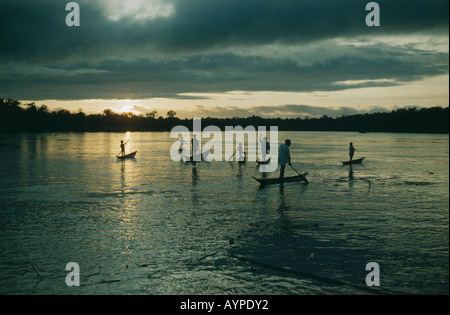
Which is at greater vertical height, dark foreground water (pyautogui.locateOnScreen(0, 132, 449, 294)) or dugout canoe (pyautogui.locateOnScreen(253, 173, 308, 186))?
dugout canoe (pyautogui.locateOnScreen(253, 173, 308, 186))

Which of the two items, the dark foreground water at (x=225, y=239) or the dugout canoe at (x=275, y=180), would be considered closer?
the dark foreground water at (x=225, y=239)

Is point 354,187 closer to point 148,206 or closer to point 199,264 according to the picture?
point 148,206

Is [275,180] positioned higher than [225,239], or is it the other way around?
[275,180]

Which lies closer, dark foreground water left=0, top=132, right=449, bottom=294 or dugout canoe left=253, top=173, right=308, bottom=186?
dark foreground water left=0, top=132, right=449, bottom=294

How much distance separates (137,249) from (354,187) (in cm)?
1406

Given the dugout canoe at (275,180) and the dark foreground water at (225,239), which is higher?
the dugout canoe at (275,180)

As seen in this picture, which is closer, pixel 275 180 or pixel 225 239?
pixel 225 239

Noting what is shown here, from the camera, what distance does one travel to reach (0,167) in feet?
101

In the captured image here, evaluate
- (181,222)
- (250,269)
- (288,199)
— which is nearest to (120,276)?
(250,269)

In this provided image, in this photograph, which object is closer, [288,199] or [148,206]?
[148,206]

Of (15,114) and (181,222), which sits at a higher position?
(15,114)

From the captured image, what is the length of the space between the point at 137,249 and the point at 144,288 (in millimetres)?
2467

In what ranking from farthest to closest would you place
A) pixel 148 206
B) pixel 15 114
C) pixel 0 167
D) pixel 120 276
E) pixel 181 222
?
pixel 15 114 → pixel 0 167 → pixel 148 206 → pixel 181 222 → pixel 120 276

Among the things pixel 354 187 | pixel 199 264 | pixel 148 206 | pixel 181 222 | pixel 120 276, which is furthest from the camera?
pixel 354 187
